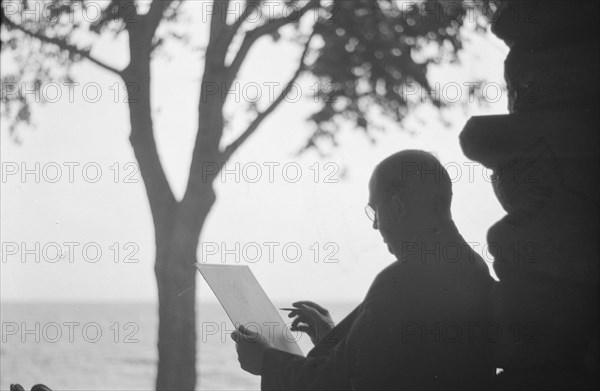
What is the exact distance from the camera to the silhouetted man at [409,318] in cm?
105

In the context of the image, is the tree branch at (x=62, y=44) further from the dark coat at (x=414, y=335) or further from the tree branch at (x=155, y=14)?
the dark coat at (x=414, y=335)

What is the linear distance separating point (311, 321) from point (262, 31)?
68cm

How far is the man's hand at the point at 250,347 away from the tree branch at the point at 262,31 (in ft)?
2.00

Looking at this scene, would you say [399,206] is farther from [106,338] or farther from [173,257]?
[106,338]

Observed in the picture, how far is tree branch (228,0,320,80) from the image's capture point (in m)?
1.47

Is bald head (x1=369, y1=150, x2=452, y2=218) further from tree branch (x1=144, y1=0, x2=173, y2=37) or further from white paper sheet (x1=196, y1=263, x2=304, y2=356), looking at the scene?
tree branch (x1=144, y1=0, x2=173, y2=37)

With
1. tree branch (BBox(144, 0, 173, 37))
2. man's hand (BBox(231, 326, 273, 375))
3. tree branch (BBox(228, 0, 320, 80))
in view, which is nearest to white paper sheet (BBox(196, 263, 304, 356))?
man's hand (BBox(231, 326, 273, 375))

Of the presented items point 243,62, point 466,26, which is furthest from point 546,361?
point 243,62

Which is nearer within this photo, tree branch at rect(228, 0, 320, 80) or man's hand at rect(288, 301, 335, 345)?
man's hand at rect(288, 301, 335, 345)

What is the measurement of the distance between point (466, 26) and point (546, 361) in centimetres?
73

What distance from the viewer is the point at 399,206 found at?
113cm

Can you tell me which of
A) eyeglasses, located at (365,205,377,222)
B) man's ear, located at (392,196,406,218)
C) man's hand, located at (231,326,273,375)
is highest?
man's ear, located at (392,196,406,218)

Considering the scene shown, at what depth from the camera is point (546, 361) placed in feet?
3.68

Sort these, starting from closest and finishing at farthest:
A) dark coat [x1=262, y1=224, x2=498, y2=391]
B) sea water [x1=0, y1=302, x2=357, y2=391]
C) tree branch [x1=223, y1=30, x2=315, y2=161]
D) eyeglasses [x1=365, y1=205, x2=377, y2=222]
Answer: dark coat [x1=262, y1=224, x2=498, y2=391] < eyeglasses [x1=365, y1=205, x2=377, y2=222] < sea water [x1=0, y1=302, x2=357, y2=391] < tree branch [x1=223, y1=30, x2=315, y2=161]
